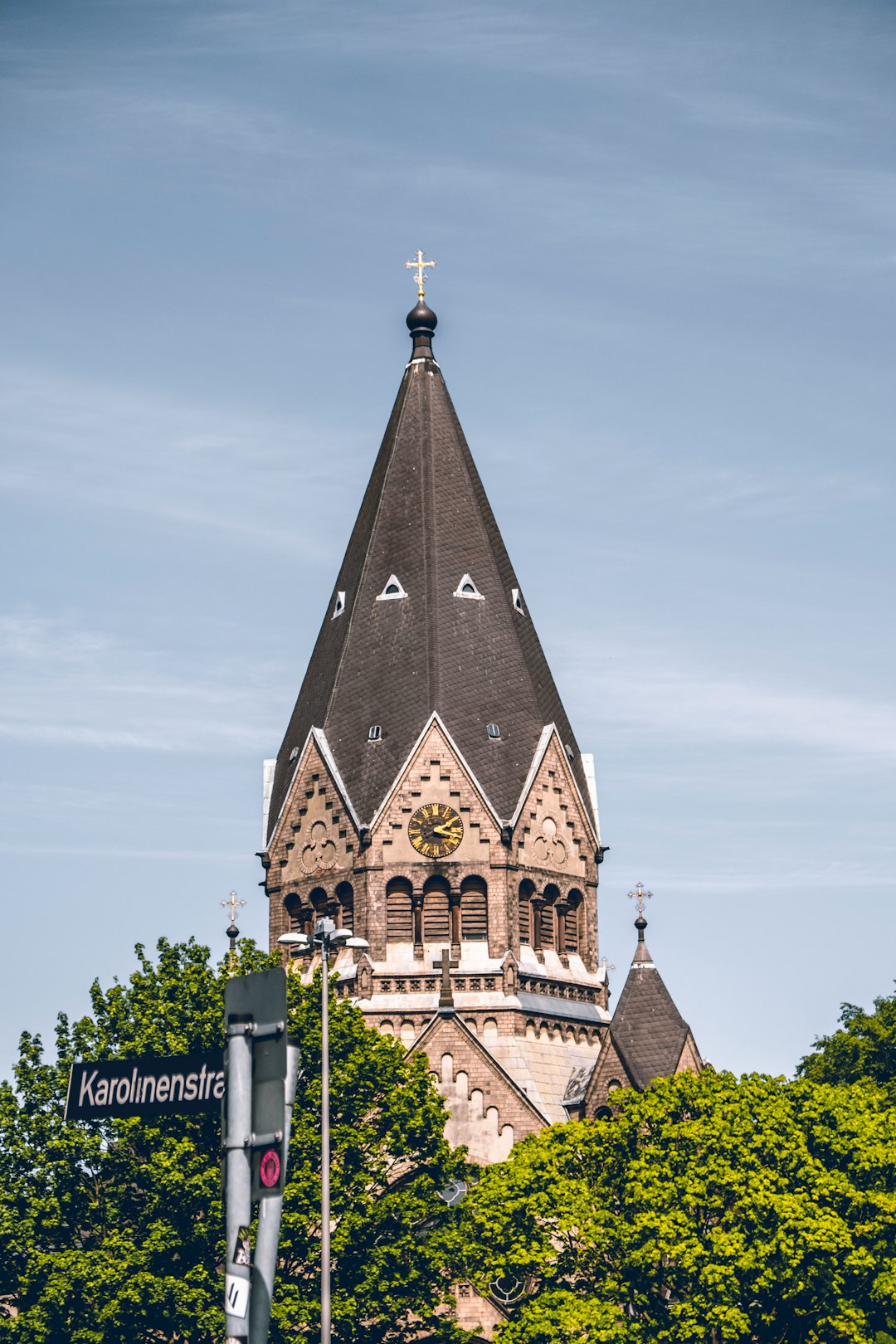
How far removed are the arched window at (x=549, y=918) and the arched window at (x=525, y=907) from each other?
74cm

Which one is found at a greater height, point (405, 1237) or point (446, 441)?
point (446, 441)

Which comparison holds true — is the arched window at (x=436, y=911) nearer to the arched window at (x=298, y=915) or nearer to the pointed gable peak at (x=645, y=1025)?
the arched window at (x=298, y=915)

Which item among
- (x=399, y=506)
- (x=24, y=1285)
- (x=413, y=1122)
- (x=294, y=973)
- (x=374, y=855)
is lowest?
(x=24, y=1285)

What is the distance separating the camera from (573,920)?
68750mm

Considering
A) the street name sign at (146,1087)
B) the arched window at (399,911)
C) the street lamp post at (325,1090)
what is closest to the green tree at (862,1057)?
the arched window at (399,911)

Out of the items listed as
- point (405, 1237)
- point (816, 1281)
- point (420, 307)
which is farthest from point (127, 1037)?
point (420, 307)

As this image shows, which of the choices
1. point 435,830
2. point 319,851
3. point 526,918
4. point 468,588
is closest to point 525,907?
point 526,918

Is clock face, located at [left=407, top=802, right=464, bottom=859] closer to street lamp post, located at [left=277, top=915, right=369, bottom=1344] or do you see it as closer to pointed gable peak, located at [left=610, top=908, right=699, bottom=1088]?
pointed gable peak, located at [left=610, top=908, right=699, bottom=1088]

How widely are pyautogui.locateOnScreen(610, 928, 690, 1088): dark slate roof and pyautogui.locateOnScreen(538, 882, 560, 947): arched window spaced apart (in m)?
2.75

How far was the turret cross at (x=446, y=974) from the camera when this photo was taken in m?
63.6

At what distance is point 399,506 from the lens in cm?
7212

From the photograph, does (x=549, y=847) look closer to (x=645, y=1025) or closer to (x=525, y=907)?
(x=525, y=907)

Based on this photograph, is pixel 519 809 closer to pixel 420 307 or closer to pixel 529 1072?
pixel 529 1072

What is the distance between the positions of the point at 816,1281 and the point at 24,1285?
17.7 meters
